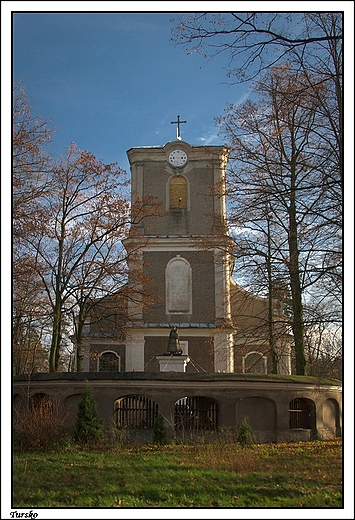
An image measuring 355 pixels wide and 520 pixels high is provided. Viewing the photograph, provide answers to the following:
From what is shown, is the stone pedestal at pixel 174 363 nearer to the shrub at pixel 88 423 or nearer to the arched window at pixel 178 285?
the shrub at pixel 88 423

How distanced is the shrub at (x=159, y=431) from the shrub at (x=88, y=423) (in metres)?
1.34

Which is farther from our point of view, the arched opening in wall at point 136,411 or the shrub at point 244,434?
the arched opening in wall at point 136,411

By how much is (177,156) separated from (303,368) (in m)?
16.1

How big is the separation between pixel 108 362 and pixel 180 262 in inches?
252

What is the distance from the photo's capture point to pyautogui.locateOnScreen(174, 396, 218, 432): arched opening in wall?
1484cm

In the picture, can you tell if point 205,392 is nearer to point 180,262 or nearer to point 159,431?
point 159,431

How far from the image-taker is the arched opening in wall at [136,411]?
15.0m

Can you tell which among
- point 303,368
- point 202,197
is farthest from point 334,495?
point 202,197

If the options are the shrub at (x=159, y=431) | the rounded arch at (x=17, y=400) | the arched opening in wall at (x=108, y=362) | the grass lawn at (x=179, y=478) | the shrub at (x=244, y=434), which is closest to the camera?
the grass lawn at (x=179, y=478)

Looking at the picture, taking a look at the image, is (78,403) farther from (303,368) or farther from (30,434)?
(303,368)

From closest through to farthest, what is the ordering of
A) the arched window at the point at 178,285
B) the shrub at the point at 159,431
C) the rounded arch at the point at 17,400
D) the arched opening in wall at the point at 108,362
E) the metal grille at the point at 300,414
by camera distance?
1. the shrub at the point at 159,431
2. the rounded arch at the point at 17,400
3. the metal grille at the point at 300,414
4. the arched window at the point at 178,285
5. the arched opening in wall at the point at 108,362

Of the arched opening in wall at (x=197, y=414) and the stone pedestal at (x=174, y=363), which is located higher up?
the stone pedestal at (x=174, y=363)

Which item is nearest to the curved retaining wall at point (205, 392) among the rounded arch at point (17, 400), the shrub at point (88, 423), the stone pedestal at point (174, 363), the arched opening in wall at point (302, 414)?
the rounded arch at point (17, 400)

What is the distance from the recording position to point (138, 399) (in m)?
15.1
